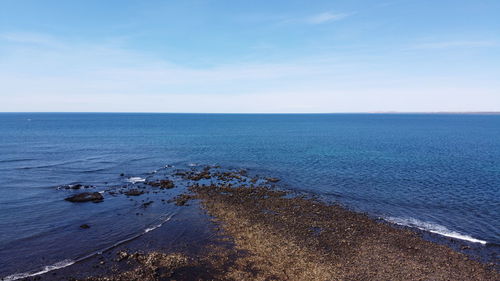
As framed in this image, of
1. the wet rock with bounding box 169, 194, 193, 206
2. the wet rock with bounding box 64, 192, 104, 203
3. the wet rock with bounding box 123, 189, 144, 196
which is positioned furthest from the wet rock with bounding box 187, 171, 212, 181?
the wet rock with bounding box 64, 192, 104, 203

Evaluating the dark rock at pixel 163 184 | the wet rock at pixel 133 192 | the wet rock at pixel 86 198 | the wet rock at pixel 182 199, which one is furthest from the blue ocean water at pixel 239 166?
the dark rock at pixel 163 184

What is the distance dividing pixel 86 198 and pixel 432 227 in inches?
1830

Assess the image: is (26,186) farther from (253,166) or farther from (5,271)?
(253,166)

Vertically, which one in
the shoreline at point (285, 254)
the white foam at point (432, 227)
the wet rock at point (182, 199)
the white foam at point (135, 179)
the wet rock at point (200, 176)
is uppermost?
the wet rock at point (200, 176)

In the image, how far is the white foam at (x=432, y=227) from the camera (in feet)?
101

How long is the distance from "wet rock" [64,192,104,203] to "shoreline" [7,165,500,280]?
47.6 feet

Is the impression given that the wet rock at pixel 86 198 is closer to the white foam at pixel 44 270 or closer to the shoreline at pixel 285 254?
the shoreline at pixel 285 254

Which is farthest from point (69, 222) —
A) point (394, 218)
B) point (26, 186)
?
point (394, 218)

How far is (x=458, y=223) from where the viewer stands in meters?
34.5

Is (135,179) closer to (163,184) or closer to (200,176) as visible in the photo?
(163,184)

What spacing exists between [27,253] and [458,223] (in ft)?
154

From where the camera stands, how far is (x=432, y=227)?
33.5 metres

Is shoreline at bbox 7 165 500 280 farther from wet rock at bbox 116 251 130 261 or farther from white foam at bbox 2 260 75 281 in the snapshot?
white foam at bbox 2 260 75 281

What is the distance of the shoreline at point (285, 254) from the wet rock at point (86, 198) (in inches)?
572
